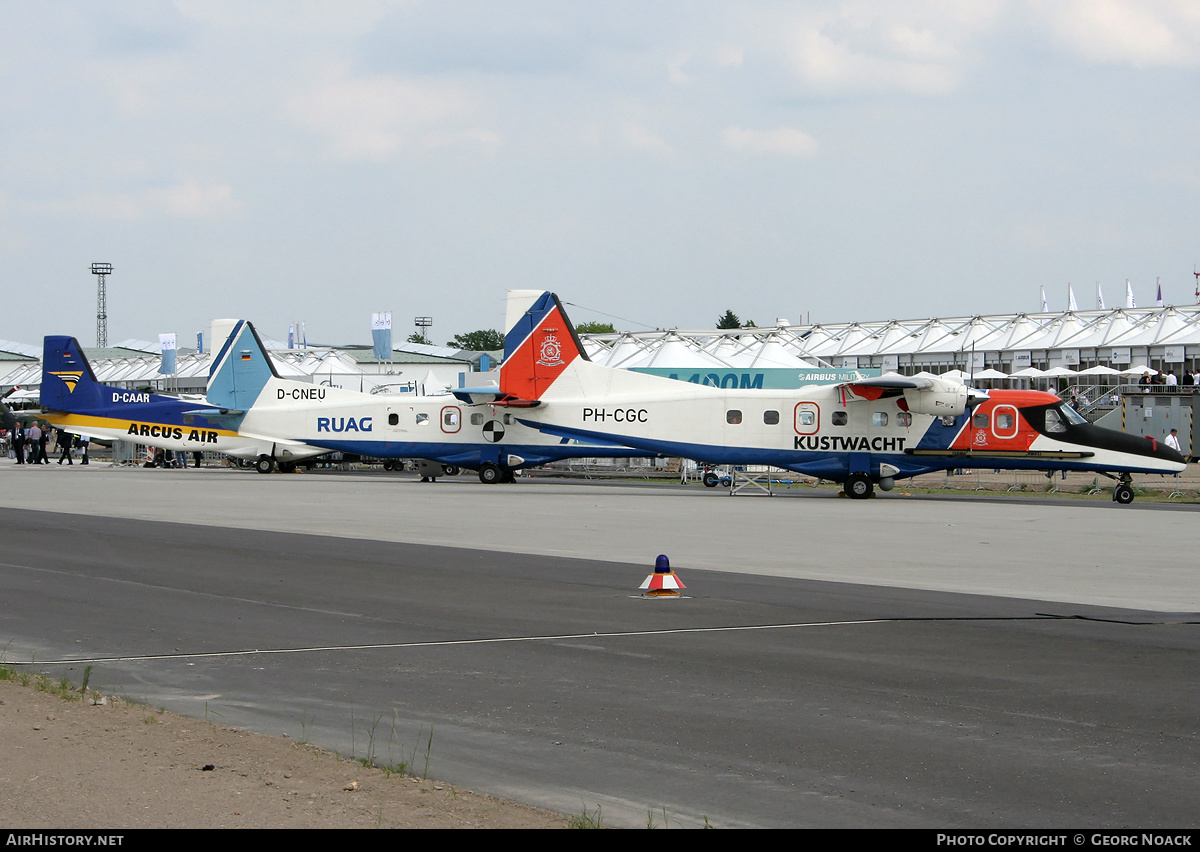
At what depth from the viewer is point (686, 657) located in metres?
8.84

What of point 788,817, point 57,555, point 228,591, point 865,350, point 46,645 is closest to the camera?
point 788,817

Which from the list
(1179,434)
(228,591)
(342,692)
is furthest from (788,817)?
(1179,434)

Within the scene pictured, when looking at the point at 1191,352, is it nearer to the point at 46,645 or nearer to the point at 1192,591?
the point at 1192,591

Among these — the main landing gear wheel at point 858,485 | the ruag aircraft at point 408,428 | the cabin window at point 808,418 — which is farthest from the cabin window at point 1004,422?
the ruag aircraft at point 408,428

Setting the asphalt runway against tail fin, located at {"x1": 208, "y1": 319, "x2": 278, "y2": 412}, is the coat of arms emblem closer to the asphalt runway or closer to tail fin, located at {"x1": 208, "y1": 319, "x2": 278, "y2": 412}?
tail fin, located at {"x1": 208, "y1": 319, "x2": 278, "y2": 412}

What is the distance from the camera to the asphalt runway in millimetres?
5645

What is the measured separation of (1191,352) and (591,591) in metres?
53.0

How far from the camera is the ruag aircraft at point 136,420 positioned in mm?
44594

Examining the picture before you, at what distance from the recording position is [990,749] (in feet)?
20.4

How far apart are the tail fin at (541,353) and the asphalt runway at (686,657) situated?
16.1m

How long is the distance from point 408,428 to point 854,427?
16.5 meters

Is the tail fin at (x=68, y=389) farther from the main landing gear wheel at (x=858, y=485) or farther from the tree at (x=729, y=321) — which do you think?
the tree at (x=729, y=321)

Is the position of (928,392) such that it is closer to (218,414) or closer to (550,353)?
(550,353)

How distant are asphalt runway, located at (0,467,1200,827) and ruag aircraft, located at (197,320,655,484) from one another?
19.2 m
